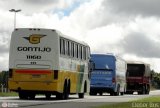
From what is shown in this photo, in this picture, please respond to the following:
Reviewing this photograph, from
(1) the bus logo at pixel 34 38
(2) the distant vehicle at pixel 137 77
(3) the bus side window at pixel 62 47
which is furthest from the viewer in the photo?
(2) the distant vehicle at pixel 137 77

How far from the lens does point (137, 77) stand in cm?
6256

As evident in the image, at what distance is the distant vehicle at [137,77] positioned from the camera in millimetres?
61938

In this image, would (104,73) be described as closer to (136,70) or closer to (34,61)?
(136,70)

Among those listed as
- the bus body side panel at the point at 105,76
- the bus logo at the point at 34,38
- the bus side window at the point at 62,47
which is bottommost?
the bus body side panel at the point at 105,76

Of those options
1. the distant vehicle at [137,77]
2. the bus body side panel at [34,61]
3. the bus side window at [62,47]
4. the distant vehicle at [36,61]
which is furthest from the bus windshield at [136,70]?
the bus body side panel at [34,61]

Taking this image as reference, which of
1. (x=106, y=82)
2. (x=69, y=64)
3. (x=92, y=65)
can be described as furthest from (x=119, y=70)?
(x=69, y=64)

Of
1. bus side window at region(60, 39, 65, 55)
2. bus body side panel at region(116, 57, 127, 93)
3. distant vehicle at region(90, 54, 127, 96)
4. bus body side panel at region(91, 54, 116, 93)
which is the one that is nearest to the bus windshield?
bus body side panel at region(116, 57, 127, 93)

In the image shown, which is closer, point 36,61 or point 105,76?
point 36,61

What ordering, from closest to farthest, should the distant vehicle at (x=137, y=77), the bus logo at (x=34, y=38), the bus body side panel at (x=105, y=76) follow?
the bus logo at (x=34, y=38), the bus body side panel at (x=105, y=76), the distant vehicle at (x=137, y=77)

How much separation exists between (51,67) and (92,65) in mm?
8890

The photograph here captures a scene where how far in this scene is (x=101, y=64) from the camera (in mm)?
49375

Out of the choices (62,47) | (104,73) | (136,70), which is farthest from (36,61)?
(136,70)

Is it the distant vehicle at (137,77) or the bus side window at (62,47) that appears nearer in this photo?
the bus side window at (62,47)

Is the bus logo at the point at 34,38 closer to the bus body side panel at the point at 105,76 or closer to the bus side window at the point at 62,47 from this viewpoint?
the bus side window at the point at 62,47
